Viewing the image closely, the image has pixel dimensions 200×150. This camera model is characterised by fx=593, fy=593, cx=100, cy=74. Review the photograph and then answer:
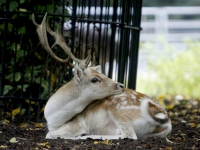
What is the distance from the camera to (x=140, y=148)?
5.79 meters

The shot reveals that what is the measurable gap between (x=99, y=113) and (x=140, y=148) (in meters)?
1.00

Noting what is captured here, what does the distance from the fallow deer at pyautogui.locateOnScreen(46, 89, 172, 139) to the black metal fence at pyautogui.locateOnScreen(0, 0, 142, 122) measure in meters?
1.31

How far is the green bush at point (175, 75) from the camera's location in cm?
1409

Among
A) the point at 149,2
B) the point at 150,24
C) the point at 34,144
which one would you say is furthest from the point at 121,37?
the point at 149,2

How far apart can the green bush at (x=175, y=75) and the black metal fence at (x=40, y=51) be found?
5477 millimetres

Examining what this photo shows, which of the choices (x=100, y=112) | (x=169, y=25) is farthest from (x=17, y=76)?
(x=169, y=25)

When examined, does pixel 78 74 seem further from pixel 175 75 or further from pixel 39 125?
pixel 175 75

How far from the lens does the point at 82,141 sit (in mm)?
6270

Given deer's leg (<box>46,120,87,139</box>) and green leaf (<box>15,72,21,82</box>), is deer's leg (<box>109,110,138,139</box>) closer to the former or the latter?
deer's leg (<box>46,120,87,139</box>)

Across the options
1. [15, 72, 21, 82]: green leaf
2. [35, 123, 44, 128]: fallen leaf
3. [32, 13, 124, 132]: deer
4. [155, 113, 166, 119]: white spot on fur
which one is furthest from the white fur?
[15, 72, 21, 82]: green leaf

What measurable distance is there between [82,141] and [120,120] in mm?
495

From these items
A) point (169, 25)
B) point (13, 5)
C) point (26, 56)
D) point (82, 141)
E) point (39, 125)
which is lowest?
point (39, 125)

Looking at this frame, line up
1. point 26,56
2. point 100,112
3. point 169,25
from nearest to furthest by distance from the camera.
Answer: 1. point 100,112
2. point 26,56
3. point 169,25

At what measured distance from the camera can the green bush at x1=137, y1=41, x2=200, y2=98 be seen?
1409 cm
